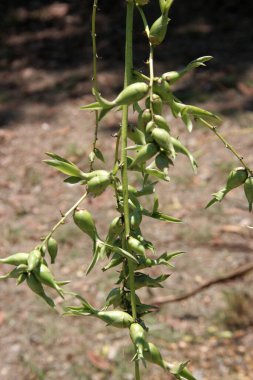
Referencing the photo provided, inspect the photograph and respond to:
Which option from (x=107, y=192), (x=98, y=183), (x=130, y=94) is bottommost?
(x=107, y=192)

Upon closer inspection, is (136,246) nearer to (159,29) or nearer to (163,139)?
(163,139)

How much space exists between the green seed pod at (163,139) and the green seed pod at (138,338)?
228mm

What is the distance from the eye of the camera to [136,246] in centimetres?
83

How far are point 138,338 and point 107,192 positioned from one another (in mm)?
3249

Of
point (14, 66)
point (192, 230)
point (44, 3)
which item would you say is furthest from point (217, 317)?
point (44, 3)

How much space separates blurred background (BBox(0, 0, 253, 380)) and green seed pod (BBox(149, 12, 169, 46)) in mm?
1071

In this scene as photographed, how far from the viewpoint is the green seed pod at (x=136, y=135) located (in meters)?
0.83

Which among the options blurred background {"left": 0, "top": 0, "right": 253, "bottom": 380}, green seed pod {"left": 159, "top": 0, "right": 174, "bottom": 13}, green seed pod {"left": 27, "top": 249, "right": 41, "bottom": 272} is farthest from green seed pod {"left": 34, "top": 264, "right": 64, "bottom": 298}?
blurred background {"left": 0, "top": 0, "right": 253, "bottom": 380}

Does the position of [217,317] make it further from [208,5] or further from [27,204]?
[208,5]

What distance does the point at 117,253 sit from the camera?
880 mm

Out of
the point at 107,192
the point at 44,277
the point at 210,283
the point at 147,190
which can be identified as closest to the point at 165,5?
the point at 147,190

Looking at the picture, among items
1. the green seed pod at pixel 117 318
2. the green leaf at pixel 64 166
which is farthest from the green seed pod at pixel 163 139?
the green seed pod at pixel 117 318

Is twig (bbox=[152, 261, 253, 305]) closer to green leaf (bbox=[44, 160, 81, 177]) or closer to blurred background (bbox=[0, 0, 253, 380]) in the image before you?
blurred background (bbox=[0, 0, 253, 380])

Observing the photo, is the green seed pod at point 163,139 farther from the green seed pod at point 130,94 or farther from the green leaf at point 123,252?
the green leaf at point 123,252
